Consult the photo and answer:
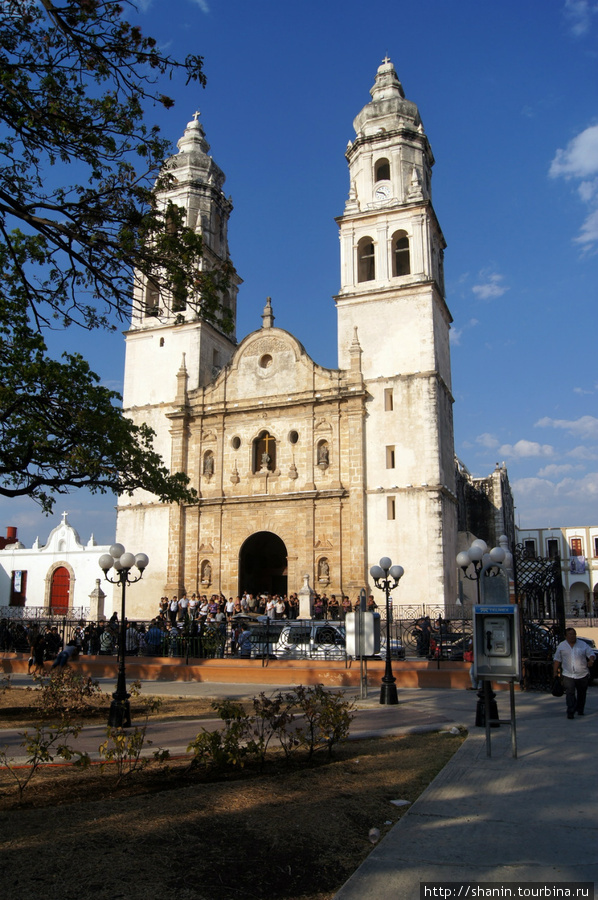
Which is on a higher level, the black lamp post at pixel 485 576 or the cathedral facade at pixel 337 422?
the cathedral facade at pixel 337 422

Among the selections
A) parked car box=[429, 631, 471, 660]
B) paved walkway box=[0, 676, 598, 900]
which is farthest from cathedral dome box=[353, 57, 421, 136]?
paved walkway box=[0, 676, 598, 900]

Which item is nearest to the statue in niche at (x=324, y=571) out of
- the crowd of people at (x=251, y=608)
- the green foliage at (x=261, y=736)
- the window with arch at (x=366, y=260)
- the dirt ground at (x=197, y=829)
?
the crowd of people at (x=251, y=608)

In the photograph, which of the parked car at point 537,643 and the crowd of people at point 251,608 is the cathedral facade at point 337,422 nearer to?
the crowd of people at point 251,608

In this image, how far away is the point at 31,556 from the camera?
4041 centimetres

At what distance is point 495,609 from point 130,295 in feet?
19.1

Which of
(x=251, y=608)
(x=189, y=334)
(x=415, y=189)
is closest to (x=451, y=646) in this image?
(x=251, y=608)

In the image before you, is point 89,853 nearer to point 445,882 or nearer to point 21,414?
point 445,882

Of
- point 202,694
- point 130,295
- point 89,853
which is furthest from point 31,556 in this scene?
point 89,853

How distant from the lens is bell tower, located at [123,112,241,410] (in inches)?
1303

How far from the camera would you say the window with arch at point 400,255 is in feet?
102

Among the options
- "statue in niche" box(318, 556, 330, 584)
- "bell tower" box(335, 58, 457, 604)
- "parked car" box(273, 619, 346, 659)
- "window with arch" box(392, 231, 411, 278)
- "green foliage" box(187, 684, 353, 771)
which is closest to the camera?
"green foliage" box(187, 684, 353, 771)

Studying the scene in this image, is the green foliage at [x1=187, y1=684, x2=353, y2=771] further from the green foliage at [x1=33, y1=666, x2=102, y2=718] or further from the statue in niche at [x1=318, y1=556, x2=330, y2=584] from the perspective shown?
the statue in niche at [x1=318, y1=556, x2=330, y2=584]

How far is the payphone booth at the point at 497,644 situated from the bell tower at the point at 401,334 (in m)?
18.2

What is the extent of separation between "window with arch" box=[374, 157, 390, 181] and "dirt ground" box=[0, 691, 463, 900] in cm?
2961
